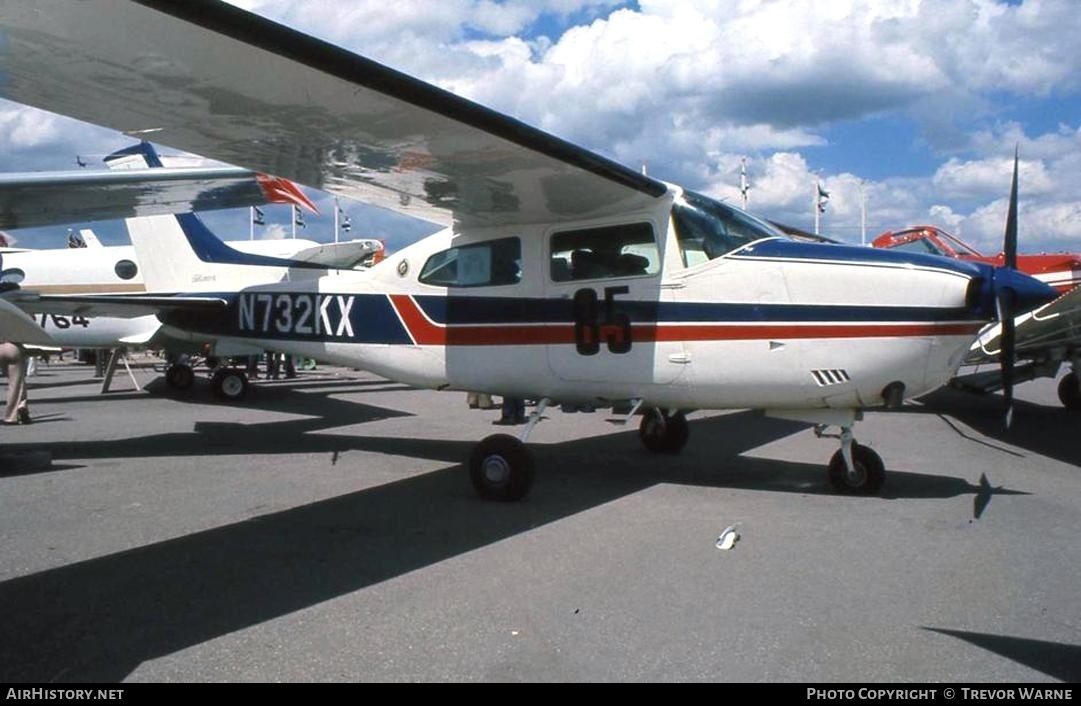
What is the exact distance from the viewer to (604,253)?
21.7ft

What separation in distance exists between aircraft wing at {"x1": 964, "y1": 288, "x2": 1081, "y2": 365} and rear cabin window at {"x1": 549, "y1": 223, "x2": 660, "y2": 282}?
4441 mm

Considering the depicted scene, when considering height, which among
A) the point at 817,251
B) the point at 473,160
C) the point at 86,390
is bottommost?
the point at 86,390

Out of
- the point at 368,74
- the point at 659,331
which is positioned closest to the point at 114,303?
the point at 659,331

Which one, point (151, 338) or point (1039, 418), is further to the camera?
point (151, 338)

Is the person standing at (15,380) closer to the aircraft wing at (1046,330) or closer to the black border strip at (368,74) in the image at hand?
the black border strip at (368,74)

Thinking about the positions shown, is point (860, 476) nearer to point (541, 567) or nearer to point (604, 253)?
point (604, 253)

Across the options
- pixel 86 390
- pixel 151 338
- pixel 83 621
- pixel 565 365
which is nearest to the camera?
pixel 83 621

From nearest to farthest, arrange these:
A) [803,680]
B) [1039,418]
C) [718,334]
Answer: [803,680] → [718,334] → [1039,418]

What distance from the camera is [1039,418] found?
12.2 m

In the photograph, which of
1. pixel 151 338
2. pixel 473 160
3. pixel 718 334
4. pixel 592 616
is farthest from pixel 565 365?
pixel 151 338

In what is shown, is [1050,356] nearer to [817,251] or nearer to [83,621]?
[817,251]

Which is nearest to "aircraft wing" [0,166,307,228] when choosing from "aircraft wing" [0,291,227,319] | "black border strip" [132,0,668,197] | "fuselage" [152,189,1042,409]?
"aircraft wing" [0,291,227,319]

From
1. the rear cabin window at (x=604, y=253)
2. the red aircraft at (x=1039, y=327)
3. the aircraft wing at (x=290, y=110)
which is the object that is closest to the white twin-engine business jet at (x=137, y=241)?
the aircraft wing at (x=290, y=110)

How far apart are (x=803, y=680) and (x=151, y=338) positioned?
1492 cm
